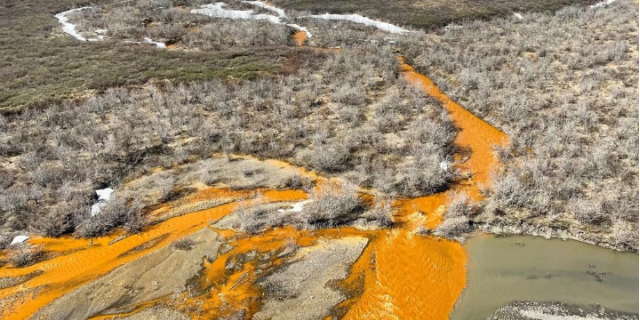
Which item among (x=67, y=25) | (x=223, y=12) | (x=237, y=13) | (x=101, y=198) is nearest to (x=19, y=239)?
(x=101, y=198)

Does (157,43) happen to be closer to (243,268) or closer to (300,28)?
(300,28)

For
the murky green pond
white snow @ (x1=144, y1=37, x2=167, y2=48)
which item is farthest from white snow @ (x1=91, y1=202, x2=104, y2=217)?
white snow @ (x1=144, y1=37, x2=167, y2=48)

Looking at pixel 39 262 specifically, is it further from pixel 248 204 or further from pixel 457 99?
pixel 457 99

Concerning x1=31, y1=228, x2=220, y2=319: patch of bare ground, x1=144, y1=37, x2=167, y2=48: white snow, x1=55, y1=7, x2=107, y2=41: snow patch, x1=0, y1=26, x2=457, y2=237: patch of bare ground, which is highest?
x1=55, y1=7, x2=107, y2=41: snow patch

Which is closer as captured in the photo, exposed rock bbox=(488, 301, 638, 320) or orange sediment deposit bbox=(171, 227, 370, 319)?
exposed rock bbox=(488, 301, 638, 320)

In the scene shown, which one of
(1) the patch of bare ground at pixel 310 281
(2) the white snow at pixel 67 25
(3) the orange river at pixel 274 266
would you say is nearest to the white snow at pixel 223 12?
(2) the white snow at pixel 67 25

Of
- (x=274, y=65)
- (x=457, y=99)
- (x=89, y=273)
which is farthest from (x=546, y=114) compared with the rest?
(x=89, y=273)

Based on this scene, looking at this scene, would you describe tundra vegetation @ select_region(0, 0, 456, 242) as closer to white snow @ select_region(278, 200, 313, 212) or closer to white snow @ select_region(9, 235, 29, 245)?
white snow @ select_region(9, 235, 29, 245)
